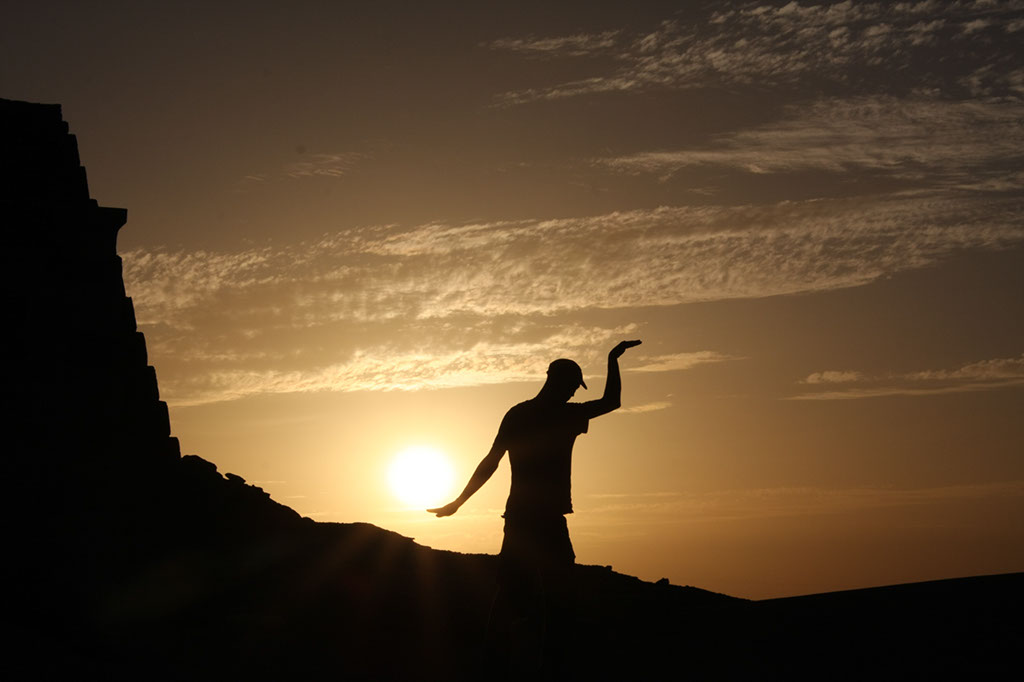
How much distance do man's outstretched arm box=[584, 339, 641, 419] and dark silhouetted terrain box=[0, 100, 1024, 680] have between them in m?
1.26

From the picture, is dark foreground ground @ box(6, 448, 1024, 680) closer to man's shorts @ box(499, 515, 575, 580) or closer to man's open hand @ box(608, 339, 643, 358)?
man's shorts @ box(499, 515, 575, 580)

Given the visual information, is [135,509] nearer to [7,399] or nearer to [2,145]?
[7,399]

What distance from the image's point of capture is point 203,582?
52.1ft

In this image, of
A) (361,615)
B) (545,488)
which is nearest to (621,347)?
(545,488)

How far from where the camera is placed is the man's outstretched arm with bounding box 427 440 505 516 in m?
8.35

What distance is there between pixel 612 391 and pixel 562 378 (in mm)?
386

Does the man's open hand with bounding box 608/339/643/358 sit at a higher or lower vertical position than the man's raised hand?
Result: higher

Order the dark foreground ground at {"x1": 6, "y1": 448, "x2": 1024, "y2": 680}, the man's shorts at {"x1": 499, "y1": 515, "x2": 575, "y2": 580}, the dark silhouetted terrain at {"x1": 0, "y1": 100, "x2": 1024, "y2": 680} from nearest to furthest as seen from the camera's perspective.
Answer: the man's shorts at {"x1": 499, "y1": 515, "x2": 575, "y2": 580} < the dark foreground ground at {"x1": 6, "y1": 448, "x2": 1024, "y2": 680} < the dark silhouetted terrain at {"x1": 0, "y1": 100, "x2": 1024, "y2": 680}

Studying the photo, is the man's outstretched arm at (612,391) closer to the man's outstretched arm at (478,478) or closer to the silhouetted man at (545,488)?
the silhouetted man at (545,488)

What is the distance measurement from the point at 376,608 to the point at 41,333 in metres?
6.02

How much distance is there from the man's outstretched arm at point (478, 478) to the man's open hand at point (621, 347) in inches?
44.4

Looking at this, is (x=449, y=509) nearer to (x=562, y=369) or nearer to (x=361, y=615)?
(x=562, y=369)

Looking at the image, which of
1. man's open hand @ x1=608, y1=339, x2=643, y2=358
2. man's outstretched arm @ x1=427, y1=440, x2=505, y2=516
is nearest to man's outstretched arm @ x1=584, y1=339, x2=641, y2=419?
man's open hand @ x1=608, y1=339, x2=643, y2=358

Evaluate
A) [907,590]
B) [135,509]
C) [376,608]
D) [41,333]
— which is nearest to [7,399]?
[41,333]
